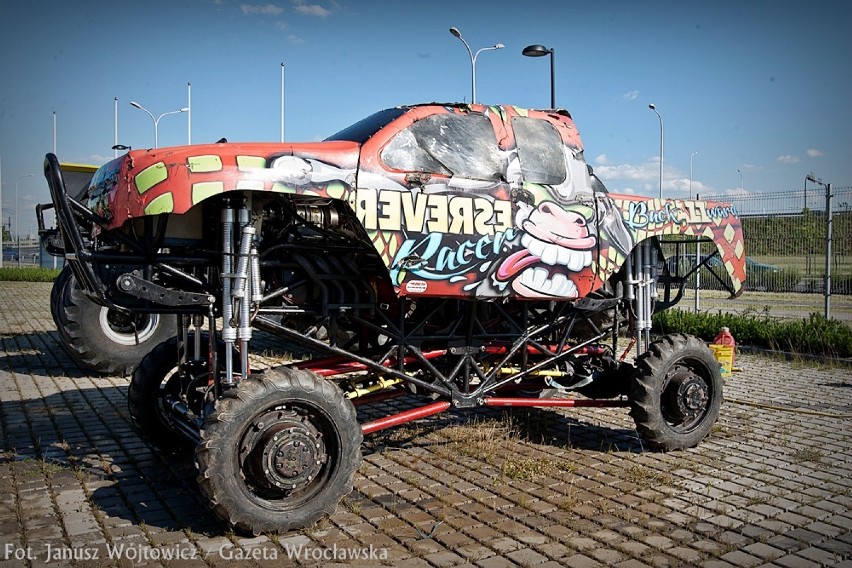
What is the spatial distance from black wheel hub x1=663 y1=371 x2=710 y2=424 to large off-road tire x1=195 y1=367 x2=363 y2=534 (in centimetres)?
314

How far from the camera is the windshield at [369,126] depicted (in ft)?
18.6

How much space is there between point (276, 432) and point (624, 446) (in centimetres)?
355

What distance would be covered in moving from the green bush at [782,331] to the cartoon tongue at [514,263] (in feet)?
28.3

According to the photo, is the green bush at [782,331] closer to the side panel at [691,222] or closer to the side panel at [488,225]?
the side panel at [691,222]

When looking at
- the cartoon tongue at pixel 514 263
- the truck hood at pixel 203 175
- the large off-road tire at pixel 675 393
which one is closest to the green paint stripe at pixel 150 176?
the truck hood at pixel 203 175

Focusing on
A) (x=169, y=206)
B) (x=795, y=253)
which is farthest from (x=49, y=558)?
(x=795, y=253)

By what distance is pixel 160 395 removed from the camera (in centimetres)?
639

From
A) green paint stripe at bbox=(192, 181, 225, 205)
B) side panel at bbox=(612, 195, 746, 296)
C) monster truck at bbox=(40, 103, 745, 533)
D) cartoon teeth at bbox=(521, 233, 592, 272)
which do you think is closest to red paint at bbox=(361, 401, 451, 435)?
monster truck at bbox=(40, 103, 745, 533)

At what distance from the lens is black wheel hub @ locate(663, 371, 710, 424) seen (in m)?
6.77

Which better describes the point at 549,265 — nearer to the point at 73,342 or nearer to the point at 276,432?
the point at 276,432

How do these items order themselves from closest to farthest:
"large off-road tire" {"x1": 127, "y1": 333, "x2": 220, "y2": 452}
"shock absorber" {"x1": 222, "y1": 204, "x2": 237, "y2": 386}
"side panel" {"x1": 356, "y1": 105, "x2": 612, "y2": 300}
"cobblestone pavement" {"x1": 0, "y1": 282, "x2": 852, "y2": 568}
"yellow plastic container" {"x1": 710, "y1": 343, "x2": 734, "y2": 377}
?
"cobblestone pavement" {"x1": 0, "y1": 282, "x2": 852, "y2": 568} → "shock absorber" {"x1": 222, "y1": 204, "x2": 237, "y2": 386} → "side panel" {"x1": 356, "y1": 105, "x2": 612, "y2": 300} → "large off-road tire" {"x1": 127, "y1": 333, "x2": 220, "y2": 452} → "yellow plastic container" {"x1": 710, "y1": 343, "x2": 734, "y2": 377}

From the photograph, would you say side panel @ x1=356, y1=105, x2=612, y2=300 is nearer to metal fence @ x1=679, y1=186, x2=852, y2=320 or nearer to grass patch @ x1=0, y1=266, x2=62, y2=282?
metal fence @ x1=679, y1=186, x2=852, y2=320

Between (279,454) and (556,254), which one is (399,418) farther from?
(556,254)

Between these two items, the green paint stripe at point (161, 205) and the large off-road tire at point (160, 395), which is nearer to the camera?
the green paint stripe at point (161, 205)
